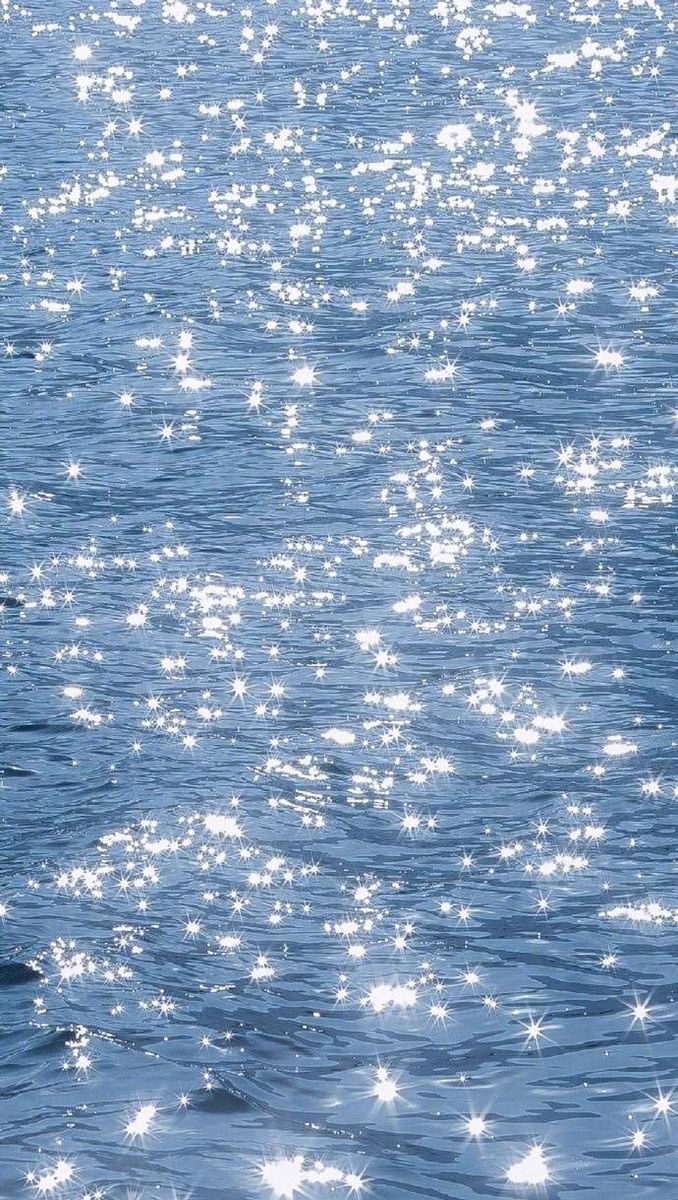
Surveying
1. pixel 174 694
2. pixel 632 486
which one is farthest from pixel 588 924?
pixel 632 486

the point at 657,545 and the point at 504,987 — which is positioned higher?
the point at 657,545

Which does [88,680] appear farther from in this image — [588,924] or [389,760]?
[588,924]

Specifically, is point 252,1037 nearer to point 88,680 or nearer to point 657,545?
point 88,680

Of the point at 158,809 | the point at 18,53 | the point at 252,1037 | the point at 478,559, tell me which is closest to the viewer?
the point at 252,1037

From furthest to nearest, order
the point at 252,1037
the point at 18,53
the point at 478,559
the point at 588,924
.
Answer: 1. the point at 18,53
2. the point at 478,559
3. the point at 588,924
4. the point at 252,1037

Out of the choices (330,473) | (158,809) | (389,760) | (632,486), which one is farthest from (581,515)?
(158,809)

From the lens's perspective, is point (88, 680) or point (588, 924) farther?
point (88, 680)

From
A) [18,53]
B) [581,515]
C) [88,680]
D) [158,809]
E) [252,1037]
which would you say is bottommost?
[252,1037]
